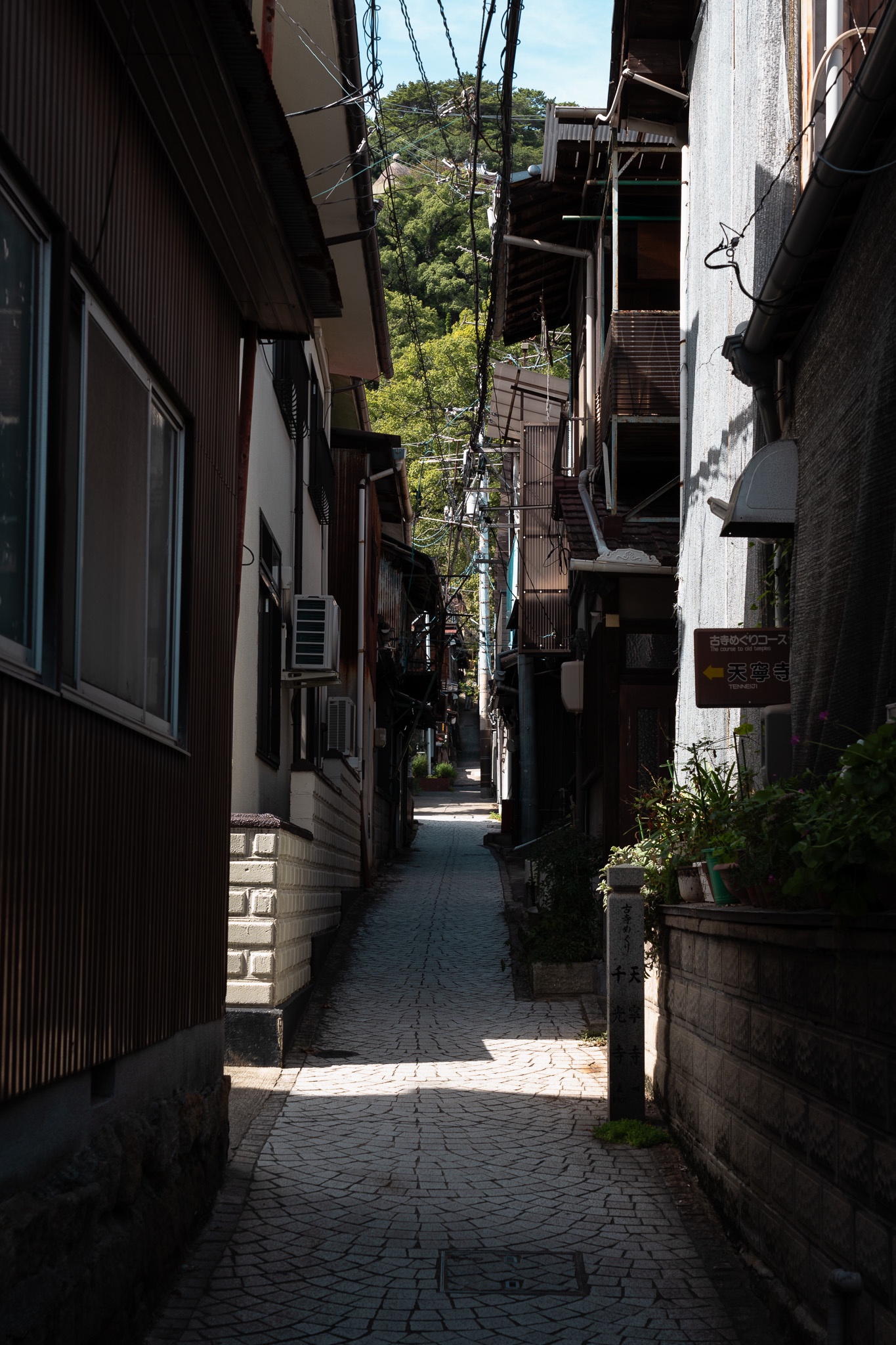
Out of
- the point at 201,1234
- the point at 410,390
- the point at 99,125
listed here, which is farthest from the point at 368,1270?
the point at 410,390

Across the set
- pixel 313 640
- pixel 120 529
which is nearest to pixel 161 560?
pixel 120 529

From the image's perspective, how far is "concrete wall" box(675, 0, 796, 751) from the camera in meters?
9.14

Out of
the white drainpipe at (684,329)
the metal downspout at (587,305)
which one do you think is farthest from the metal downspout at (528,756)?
the white drainpipe at (684,329)

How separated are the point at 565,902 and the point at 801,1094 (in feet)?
30.8

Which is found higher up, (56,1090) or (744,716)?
(744,716)

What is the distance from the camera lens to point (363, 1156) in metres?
7.97

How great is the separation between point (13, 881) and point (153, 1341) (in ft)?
7.20

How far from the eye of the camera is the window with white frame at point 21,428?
404cm

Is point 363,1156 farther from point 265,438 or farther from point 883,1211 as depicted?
point 265,438

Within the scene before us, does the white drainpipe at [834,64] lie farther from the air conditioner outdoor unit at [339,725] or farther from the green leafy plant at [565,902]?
the air conditioner outdoor unit at [339,725]

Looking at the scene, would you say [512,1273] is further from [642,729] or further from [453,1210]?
[642,729]

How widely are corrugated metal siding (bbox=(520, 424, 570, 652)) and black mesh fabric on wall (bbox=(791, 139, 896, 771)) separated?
14.1 metres

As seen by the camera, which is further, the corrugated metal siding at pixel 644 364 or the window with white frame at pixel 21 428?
the corrugated metal siding at pixel 644 364

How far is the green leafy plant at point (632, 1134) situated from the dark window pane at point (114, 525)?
4.43 meters
